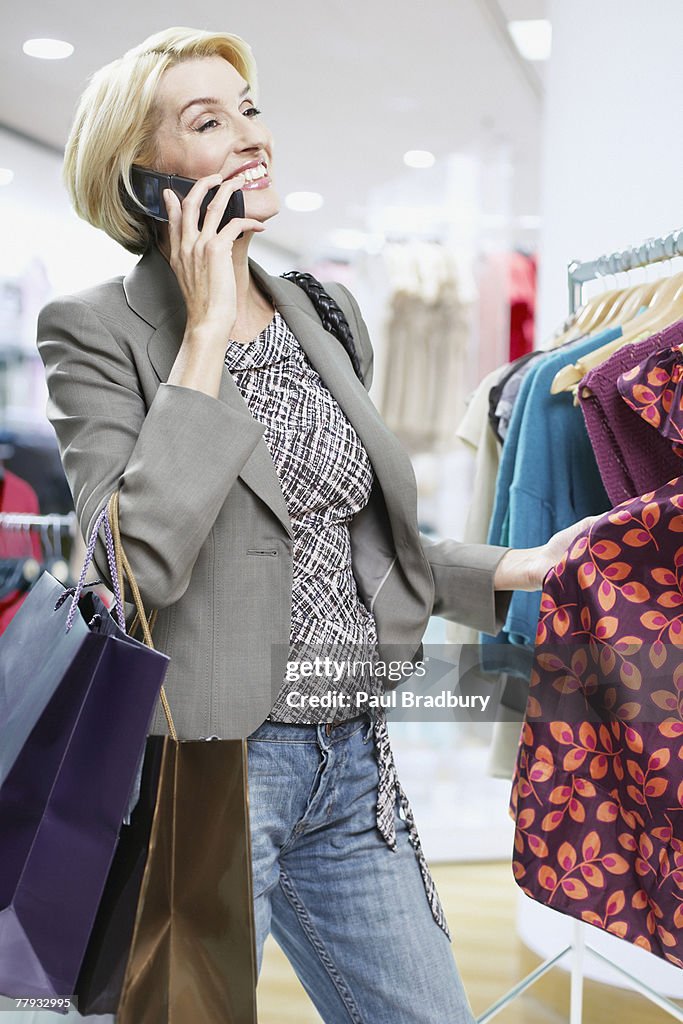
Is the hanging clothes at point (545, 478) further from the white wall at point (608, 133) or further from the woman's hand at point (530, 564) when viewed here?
the white wall at point (608, 133)

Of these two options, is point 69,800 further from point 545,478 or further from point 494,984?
point 494,984

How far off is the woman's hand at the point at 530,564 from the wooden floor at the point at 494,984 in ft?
5.14

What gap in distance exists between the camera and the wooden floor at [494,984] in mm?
2527

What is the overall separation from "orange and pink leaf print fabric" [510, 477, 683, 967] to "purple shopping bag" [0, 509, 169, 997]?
1.75 ft

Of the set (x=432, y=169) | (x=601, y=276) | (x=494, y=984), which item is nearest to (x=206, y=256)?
(x=601, y=276)

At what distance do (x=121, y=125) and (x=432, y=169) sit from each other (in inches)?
144

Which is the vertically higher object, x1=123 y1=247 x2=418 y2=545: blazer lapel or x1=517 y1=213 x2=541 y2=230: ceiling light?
x1=517 y1=213 x2=541 y2=230: ceiling light

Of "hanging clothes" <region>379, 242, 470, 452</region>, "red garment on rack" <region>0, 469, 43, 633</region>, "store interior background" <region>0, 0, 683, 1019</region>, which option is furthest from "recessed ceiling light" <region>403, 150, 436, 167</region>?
"red garment on rack" <region>0, 469, 43, 633</region>

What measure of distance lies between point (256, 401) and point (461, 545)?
37 centimetres

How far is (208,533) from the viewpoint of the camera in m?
1.10

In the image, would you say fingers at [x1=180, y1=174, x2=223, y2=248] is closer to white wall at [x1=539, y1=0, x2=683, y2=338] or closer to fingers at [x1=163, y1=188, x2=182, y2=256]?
fingers at [x1=163, y1=188, x2=182, y2=256]

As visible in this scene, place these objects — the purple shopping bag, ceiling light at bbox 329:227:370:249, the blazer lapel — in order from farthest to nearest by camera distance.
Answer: ceiling light at bbox 329:227:370:249 → the blazer lapel → the purple shopping bag

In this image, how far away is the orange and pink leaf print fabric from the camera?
1.18 m

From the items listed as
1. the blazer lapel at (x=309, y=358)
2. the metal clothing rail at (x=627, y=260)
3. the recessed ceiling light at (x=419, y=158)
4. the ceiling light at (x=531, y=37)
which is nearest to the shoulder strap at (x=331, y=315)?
the blazer lapel at (x=309, y=358)
